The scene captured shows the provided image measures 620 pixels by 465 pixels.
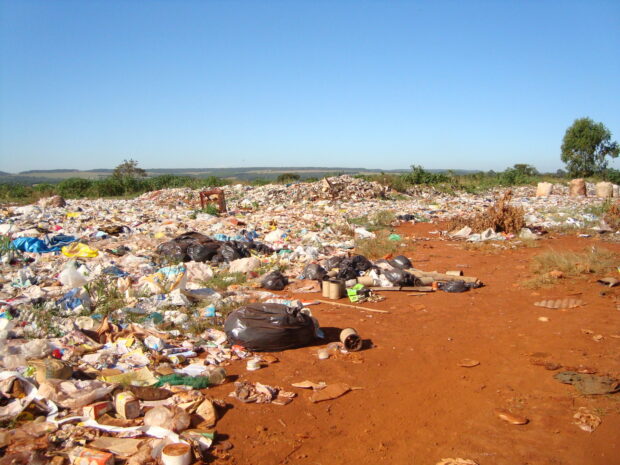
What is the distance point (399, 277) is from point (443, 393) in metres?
2.88

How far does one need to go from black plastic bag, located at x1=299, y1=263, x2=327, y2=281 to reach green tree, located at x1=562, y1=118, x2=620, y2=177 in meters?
32.7

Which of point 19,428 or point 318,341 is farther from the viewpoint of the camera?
point 318,341

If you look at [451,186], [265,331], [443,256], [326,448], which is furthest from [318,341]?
[451,186]

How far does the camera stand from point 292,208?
14602 mm

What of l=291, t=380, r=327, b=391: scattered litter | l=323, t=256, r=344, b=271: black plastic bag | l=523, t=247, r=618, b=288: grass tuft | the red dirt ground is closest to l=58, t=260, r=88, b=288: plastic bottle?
the red dirt ground

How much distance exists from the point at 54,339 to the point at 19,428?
148cm

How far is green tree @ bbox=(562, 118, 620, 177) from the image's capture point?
1248 inches

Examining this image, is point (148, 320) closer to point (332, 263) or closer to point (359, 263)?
point (332, 263)

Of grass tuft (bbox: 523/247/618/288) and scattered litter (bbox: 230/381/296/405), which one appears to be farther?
grass tuft (bbox: 523/247/618/288)

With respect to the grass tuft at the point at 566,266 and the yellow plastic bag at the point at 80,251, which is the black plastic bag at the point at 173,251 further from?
the grass tuft at the point at 566,266

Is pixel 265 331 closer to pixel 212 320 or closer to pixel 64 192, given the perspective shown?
pixel 212 320

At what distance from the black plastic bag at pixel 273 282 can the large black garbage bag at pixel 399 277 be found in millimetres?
1412

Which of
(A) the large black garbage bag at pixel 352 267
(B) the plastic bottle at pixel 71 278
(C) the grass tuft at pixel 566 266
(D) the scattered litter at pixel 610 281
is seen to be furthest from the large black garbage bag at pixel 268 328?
(D) the scattered litter at pixel 610 281

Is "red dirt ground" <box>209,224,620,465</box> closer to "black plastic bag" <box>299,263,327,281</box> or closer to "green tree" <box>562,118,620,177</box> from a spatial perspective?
"black plastic bag" <box>299,263,327,281</box>
